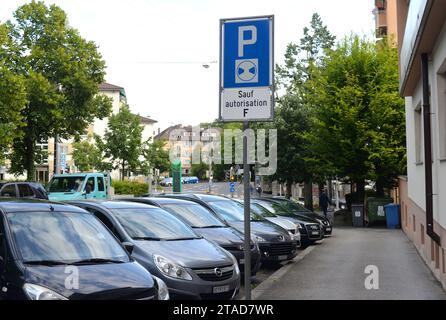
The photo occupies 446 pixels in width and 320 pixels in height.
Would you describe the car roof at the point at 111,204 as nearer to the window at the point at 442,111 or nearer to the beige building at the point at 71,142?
the window at the point at 442,111

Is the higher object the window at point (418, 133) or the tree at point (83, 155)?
the tree at point (83, 155)

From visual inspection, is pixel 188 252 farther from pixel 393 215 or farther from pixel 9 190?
pixel 393 215

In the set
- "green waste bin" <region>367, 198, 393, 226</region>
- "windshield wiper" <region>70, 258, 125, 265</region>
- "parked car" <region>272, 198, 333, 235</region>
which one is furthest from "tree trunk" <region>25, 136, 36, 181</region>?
"windshield wiper" <region>70, 258, 125, 265</region>

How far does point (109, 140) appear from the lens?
4991 centimetres

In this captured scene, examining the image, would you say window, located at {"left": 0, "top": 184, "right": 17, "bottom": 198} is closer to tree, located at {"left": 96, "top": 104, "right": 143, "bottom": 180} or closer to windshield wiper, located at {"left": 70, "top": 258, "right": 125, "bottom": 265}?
windshield wiper, located at {"left": 70, "top": 258, "right": 125, "bottom": 265}

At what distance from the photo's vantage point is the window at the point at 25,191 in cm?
2084

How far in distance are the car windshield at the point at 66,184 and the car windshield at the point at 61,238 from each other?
15.8 meters

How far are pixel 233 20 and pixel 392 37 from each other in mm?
25345

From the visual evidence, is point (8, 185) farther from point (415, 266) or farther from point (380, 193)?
point (380, 193)

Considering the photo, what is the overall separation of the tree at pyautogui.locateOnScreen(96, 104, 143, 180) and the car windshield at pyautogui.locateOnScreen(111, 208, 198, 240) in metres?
41.7

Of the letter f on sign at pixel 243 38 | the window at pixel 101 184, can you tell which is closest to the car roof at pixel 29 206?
the letter f on sign at pixel 243 38

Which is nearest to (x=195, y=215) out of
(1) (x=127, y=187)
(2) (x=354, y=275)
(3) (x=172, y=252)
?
(3) (x=172, y=252)

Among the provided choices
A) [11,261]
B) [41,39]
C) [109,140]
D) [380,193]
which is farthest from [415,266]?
[109,140]

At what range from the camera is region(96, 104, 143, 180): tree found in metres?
49.8
